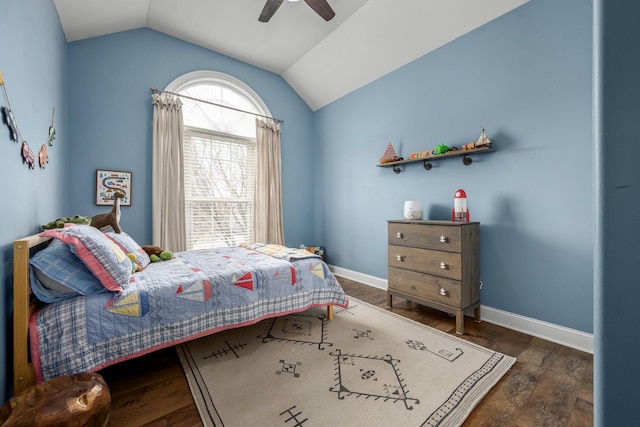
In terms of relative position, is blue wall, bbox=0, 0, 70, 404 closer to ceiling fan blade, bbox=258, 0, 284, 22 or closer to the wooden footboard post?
ceiling fan blade, bbox=258, 0, 284, 22

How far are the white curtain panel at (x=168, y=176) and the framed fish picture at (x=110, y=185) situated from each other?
0.26m

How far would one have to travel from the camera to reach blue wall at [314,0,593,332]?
80.9 inches

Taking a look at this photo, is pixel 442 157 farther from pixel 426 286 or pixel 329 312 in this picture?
pixel 329 312

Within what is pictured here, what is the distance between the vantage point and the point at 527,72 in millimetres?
2275

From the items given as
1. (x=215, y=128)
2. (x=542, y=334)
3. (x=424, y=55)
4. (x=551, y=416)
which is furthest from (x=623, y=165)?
(x=215, y=128)

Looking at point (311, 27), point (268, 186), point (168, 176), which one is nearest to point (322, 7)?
point (311, 27)

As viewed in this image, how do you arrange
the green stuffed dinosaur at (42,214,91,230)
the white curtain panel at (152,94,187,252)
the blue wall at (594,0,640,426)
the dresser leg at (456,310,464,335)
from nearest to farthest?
the blue wall at (594,0,640,426), the green stuffed dinosaur at (42,214,91,230), the dresser leg at (456,310,464,335), the white curtain panel at (152,94,187,252)

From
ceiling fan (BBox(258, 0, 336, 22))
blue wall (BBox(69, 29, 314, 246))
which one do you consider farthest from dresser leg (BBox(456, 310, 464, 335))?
blue wall (BBox(69, 29, 314, 246))

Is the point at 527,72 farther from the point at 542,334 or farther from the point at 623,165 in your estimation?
the point at 623,165

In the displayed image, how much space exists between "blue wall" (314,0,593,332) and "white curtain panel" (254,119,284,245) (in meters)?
1.70

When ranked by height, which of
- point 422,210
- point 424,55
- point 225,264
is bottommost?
point 225,264

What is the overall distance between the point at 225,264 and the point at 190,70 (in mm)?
2781

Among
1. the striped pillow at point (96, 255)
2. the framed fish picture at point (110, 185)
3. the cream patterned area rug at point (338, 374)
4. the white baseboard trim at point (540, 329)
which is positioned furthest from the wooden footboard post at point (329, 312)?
the framed fish picture at point (110, 185)

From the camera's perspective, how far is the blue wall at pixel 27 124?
1279mm
